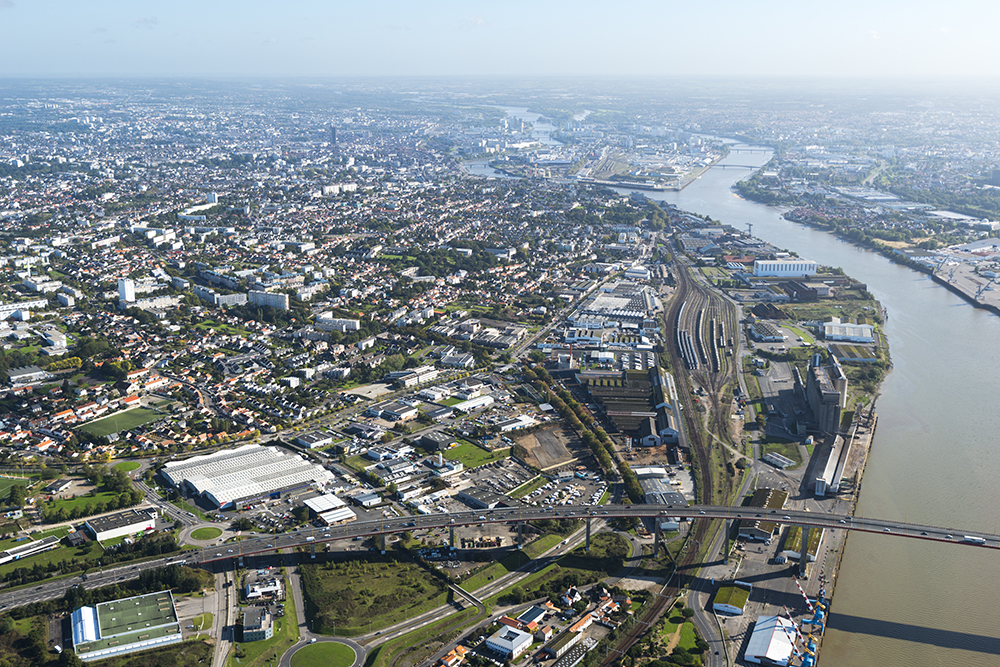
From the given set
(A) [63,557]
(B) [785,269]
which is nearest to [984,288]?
(B) [785,269]

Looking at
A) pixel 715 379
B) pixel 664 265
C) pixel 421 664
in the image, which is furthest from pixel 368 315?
pixel 421 664

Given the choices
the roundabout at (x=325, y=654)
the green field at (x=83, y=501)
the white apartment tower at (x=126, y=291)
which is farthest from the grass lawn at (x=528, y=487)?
the white apartment tower at (x=126, y=291)

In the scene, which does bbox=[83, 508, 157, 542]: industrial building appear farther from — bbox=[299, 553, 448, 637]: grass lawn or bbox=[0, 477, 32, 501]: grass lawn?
bbox=[299, 553, 448, 637]: grass lawn

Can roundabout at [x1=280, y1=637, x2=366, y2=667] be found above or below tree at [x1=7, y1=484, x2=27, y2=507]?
below

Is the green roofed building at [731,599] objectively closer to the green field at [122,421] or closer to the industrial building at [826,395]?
the industrial building at [826,395]

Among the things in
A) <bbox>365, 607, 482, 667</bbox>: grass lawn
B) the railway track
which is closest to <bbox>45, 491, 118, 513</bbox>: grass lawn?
<bbox>365, 607, 482, 667</bbox>: grass lawn
